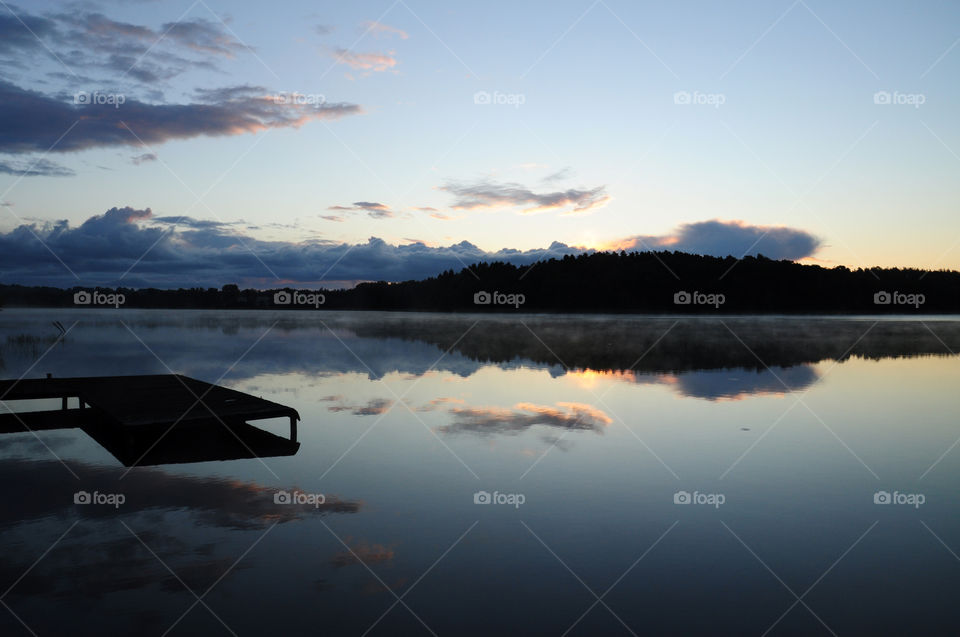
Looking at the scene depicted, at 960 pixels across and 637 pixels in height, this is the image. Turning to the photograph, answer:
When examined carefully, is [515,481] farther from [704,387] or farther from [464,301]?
[464,301]

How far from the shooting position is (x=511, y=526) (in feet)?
33.7

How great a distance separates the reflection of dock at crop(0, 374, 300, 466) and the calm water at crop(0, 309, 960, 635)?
71cm

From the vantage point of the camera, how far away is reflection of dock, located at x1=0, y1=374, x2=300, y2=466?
15.4 meters

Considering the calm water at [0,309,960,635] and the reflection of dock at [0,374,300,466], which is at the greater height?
the reflection of dock at [0,374,300,466]

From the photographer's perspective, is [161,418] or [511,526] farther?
[161,418]

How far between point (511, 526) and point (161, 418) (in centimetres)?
912

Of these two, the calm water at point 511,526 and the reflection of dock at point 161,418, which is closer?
the calm water at point 511,526

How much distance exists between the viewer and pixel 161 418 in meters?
15.6

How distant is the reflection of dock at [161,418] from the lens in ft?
50.4

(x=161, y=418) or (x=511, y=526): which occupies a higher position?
(x=161, y=418)

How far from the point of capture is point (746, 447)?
621 inches

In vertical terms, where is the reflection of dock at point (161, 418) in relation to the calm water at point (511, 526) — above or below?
above

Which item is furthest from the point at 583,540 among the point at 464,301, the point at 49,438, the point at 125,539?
the point at 464,301

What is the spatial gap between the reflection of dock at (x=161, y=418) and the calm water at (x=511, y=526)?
2.33 ft
